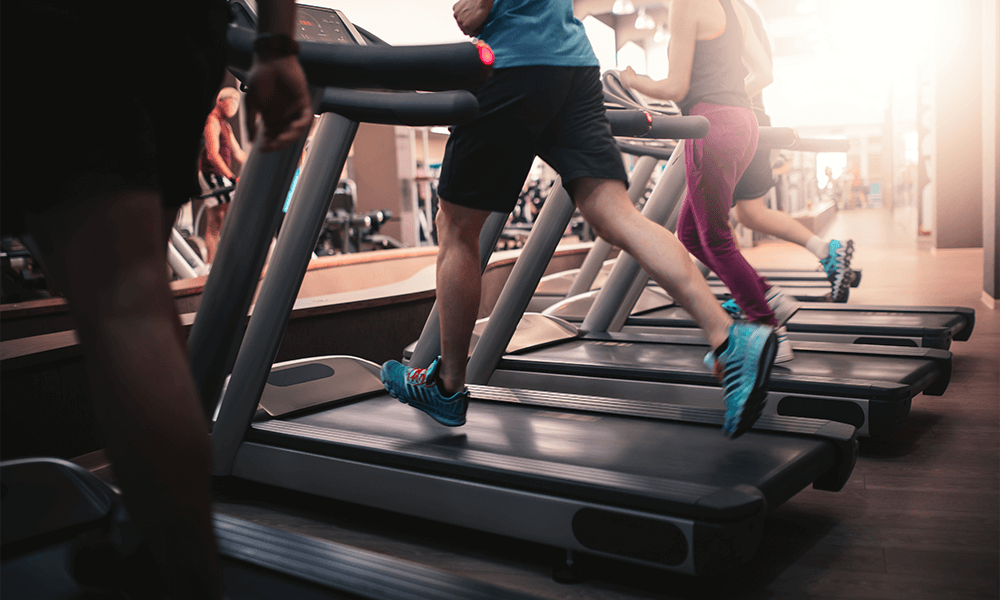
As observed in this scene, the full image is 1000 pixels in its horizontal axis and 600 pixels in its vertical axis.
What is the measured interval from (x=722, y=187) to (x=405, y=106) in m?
1.22

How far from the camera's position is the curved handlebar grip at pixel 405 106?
1.21 meters

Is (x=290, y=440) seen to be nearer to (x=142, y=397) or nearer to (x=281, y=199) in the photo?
(x=281, y=199)

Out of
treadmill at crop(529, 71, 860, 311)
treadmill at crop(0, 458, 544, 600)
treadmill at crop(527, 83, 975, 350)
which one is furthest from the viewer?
treadmill at crop(527, 83, 975, 350)

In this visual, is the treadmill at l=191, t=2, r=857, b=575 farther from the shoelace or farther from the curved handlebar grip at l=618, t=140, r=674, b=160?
the curved handlebar grip at l=618, t=140, r=674, b=160

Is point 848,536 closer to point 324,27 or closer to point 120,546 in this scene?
point 120,546

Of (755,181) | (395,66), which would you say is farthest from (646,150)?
(395,66)

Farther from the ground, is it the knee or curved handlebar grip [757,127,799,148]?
curved handlebar grip [757,127,799,148]

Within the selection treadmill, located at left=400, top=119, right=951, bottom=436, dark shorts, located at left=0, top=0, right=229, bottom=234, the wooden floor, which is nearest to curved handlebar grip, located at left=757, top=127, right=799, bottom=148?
treadmill, located at left=400, top=119, right=951, bottom=436

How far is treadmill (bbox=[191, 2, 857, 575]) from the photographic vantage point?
3.82 feet

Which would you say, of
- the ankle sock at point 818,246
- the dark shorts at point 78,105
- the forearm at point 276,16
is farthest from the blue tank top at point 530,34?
the ankle sock at point 818,246

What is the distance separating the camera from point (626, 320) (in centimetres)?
339

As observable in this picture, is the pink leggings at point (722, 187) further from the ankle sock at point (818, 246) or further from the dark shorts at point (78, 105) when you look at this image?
the dark shorts at point (78, 105)

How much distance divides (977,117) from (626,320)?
5.39 metres

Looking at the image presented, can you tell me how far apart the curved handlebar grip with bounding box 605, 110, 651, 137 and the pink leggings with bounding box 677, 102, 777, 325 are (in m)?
0.46
